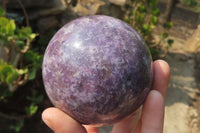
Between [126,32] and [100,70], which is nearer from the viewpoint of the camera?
[100,70]

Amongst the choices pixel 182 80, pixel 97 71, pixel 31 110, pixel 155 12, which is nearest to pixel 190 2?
pixel 182 80

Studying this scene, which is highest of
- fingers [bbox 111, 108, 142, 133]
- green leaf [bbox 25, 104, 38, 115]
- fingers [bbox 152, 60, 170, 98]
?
fingers [bbox 152, 60, 170, 98]

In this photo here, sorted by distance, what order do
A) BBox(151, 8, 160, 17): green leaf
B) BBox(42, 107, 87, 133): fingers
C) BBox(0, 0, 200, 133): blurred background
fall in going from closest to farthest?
1. BBox(42, 107, 87, 133): fingers
2. BBox(0, 0, 200, 133): blurred background
3. BBox(151, 8, 160, 17): green leaf

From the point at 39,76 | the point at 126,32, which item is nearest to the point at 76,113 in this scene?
the point at 126,32

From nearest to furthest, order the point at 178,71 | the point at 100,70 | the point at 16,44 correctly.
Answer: the point at 100,70 < the point at 16,44 < the point at 178,71

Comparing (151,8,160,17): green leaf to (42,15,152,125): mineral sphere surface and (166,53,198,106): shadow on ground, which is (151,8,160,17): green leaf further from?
(42,15,152,125): mineral sphere surface

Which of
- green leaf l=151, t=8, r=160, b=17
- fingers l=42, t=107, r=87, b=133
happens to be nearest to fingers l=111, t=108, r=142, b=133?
fingers l=42, t=107, r=87, b=133

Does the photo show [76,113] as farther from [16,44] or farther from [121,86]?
[16,44]
